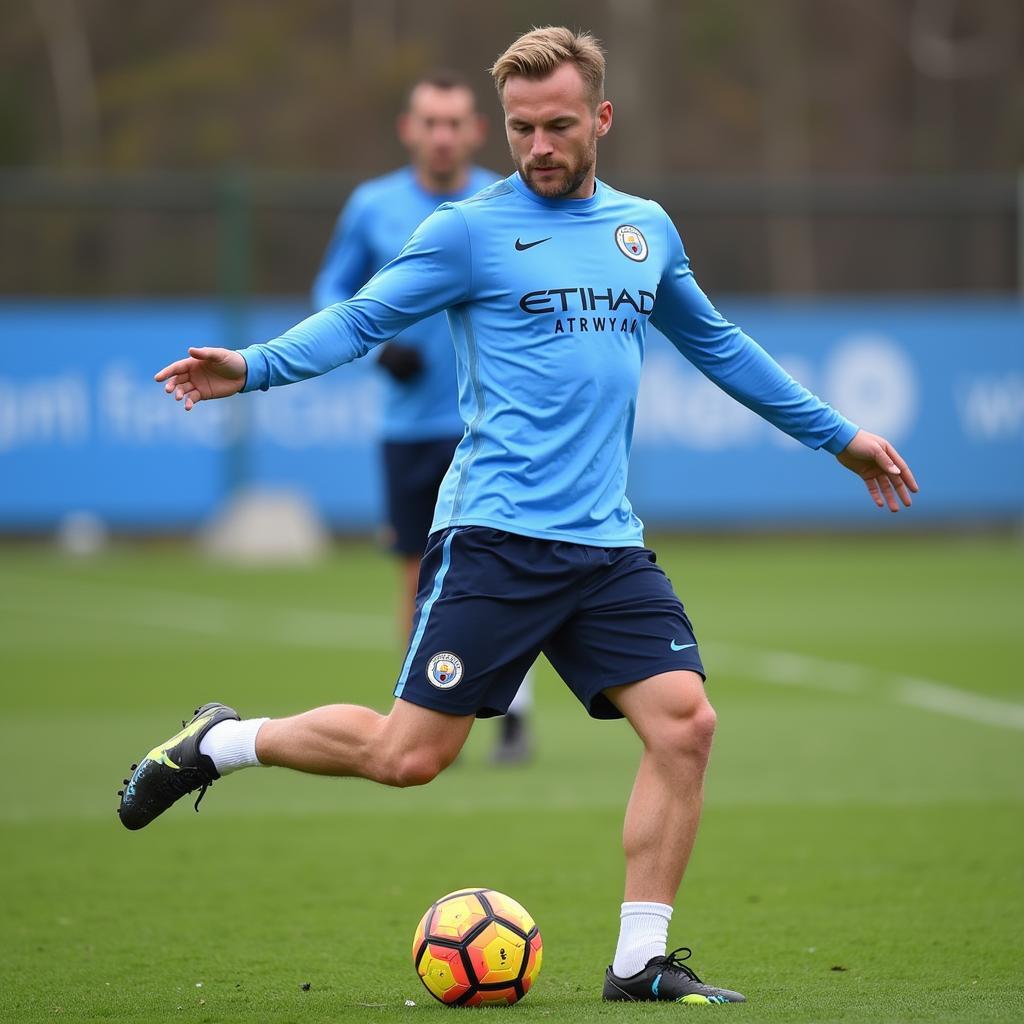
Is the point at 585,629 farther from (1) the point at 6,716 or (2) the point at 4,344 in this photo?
(2) the point at 4,344

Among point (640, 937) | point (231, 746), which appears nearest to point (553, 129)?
point (231, 746)

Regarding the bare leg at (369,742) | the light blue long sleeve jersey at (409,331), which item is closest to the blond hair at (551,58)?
the bare leg at (369,742)

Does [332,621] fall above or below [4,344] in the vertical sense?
below

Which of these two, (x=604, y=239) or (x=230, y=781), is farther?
(x=230, y=781)

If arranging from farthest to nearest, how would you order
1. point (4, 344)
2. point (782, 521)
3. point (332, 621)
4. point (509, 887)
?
1. point (782, 521)
2. point (4, 344)
3. point (332, 621)
4. point (509, 887)

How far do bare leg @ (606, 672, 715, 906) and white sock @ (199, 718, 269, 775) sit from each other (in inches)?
37.9

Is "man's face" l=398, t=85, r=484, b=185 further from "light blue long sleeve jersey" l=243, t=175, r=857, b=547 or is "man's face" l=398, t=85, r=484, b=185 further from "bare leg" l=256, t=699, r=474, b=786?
"bare leg" l=256, t=699, r=474, b=786

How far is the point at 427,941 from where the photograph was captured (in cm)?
480

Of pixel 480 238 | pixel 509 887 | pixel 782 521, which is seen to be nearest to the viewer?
pixel 480 238

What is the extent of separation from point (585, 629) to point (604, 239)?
3.26 feet

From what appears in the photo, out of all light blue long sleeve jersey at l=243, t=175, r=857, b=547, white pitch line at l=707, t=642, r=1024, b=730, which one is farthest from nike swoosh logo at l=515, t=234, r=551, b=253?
white pitch line at l=707, t=642, r=1024, b=730

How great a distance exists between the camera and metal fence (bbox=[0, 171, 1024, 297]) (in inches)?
882

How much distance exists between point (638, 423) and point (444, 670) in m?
15.2

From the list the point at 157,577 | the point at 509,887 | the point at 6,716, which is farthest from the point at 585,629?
the point at 157,577
